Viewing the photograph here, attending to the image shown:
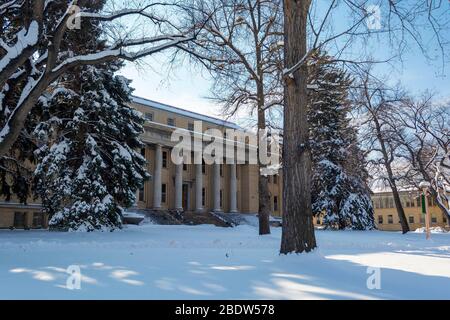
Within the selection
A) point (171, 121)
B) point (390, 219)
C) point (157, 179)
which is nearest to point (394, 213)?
point (390, 219)

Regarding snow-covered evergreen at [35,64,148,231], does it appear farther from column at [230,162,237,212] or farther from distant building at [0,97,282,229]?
column at [230,162,237,212]

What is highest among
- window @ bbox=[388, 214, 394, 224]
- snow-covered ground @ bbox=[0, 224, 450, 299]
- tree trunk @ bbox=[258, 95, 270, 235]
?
tree trunk @ bbox=[258, 95, 270, 235]

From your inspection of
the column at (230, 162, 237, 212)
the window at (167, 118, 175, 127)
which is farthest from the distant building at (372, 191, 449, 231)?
the window at (167, 118, 175, 127)

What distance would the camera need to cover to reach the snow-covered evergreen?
2016 centimetres

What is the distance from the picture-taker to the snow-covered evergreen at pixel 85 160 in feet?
66.1

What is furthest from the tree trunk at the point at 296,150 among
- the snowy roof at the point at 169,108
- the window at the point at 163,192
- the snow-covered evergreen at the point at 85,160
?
the window at the point at 163,192

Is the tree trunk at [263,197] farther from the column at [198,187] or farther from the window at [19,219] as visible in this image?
the column at [198,187]

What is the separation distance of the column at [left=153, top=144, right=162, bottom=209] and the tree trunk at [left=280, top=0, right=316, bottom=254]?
34568 millimetres

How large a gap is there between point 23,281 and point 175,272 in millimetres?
2238

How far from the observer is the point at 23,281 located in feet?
20.5

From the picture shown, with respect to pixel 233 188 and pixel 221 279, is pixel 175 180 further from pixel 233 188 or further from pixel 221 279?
pixel 221 279

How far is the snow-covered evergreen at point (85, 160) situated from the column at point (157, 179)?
1954 cm
